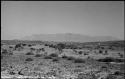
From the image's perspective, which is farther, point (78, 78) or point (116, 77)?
point (116, 77)

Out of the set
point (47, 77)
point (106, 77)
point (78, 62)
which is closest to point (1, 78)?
point (47, 77)

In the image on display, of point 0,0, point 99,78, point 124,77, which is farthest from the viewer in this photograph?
point 124,77

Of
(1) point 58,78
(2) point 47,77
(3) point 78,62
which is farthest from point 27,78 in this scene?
(3) point 78,62

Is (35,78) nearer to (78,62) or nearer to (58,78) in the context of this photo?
(58,78)

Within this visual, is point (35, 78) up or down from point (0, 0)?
down

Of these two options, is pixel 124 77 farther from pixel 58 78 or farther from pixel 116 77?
pixel 58 78

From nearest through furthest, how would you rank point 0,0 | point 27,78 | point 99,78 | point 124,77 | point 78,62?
1. point 0,0
2. point 27,78
3. point 99,78
4. point 124,77
5. point 78,62

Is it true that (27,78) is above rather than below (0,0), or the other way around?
below

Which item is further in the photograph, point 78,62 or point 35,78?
point 78,62

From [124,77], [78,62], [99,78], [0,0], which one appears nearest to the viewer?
[0,0]
